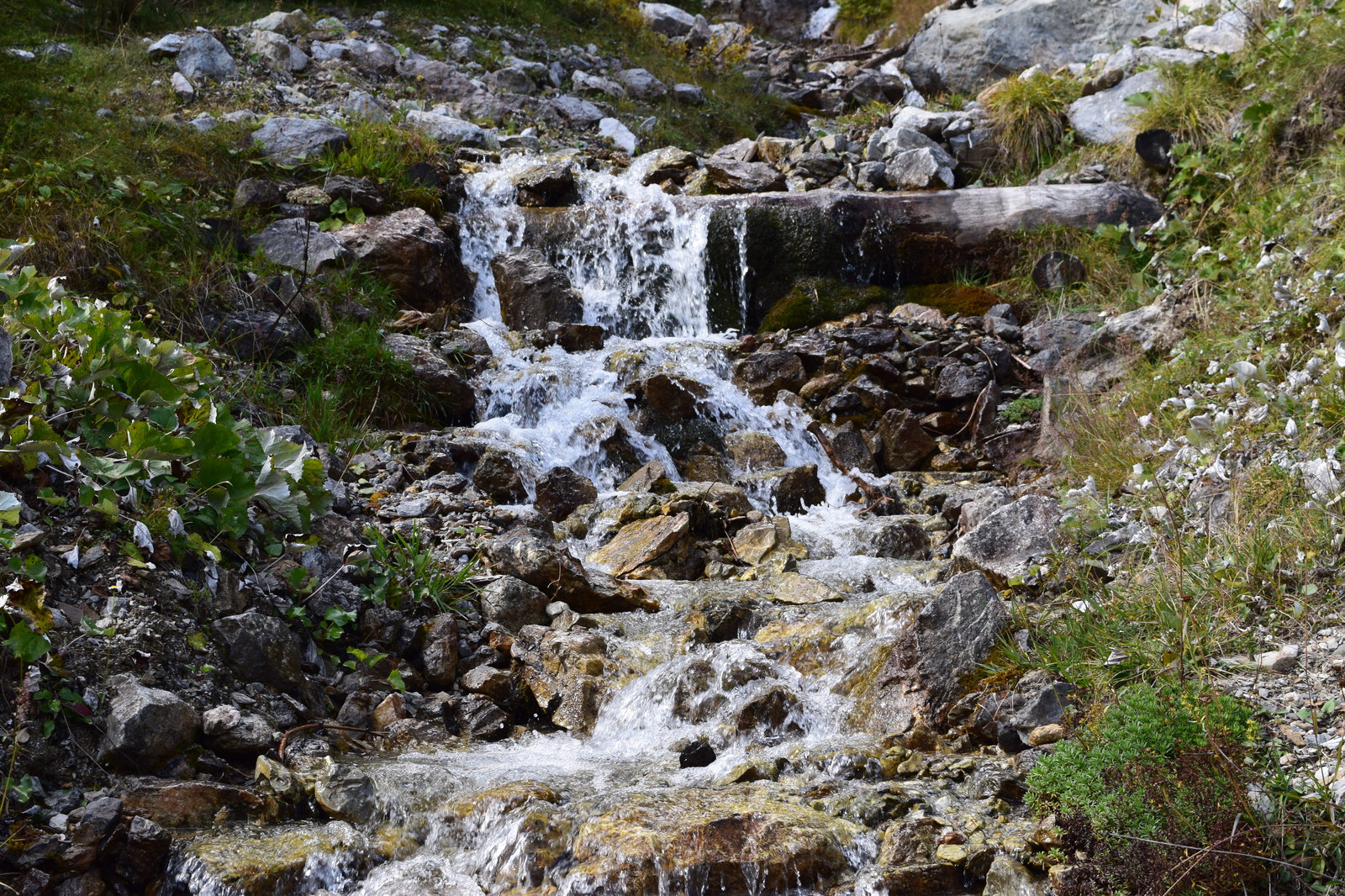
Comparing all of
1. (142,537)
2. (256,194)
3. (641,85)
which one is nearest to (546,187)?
(256,194)

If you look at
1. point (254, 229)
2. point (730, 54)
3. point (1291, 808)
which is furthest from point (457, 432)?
point (730, 54)

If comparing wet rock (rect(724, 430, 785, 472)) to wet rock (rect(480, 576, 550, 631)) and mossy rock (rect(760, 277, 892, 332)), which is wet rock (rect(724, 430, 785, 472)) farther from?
wet rock (rect(480, 576, 550, 631))

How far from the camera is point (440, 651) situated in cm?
364

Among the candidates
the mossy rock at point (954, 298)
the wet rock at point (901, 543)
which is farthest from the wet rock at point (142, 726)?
the mossy rock at point (954, 298)

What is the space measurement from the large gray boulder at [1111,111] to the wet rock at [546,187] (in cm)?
464

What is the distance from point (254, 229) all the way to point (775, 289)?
409 cm

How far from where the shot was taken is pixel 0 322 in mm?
3264

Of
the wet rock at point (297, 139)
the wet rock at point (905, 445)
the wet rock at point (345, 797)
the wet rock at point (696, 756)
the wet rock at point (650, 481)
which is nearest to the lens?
the wet rock at point (345, 797)

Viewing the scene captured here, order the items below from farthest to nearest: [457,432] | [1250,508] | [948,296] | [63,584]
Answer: [948,296] < [457,432] < [1250,508] < [63,584]

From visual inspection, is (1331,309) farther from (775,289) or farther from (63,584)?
(63,584)

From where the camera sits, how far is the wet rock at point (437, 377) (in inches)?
242

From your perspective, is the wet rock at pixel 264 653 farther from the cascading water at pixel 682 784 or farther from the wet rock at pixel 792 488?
the wet rock at pixel 792 488

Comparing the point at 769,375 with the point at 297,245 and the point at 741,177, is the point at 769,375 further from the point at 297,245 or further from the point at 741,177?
the point at 297,245

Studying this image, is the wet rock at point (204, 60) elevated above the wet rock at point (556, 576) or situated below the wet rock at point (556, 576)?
above
